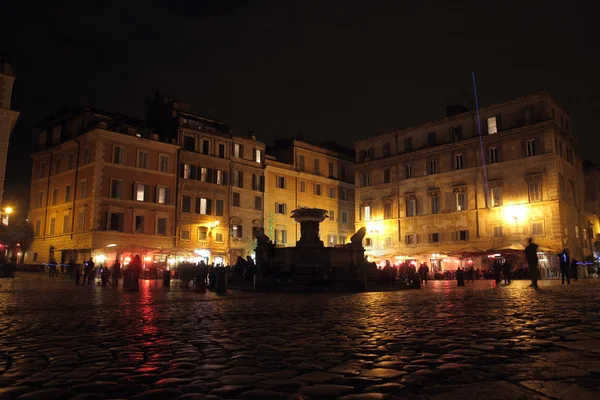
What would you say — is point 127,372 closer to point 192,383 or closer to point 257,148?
A: point 192,383

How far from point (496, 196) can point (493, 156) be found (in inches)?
149

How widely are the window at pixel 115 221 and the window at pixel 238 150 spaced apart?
13257 millimetres

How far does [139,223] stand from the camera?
144ft

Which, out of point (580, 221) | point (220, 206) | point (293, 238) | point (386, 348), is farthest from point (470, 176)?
point (386, 348)


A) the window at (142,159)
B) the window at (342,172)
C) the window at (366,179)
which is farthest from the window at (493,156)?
the window at (142,159)

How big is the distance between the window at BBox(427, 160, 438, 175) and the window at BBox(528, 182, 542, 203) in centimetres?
974

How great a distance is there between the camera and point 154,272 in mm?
34812

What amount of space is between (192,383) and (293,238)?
5077 centimetres

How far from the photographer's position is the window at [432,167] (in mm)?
51156

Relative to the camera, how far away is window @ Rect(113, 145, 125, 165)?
43.4 m

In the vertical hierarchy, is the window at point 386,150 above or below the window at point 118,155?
above

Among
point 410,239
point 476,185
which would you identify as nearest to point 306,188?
point 410,239

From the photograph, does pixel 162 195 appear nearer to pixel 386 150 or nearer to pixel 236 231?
pixel 236 231

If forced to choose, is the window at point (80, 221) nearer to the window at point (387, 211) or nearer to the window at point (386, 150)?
the window at point (387, 211)
